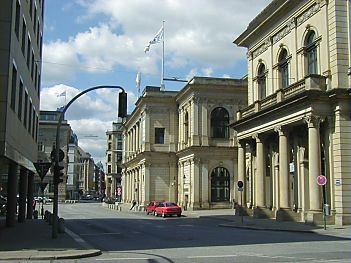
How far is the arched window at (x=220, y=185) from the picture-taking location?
2608 inches

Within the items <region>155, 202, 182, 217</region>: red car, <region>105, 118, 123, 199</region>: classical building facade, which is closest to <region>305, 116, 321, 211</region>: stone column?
<region>155, 202, 182, 217</region>: red car

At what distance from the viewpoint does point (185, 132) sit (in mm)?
71688

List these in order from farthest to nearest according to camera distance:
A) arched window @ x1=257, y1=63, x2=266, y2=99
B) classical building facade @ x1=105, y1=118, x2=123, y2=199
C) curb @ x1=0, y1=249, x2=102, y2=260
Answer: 1. classical building facade @ x1=105, y1=118, x2=123, y2=199
2. arched window @ x1=257, y1=63, x2=266, y2=99
3. curb @ x1=0, y1=249, x2=102, y2=260

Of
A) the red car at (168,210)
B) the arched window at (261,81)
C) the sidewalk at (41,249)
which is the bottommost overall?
the red car at (168,210)

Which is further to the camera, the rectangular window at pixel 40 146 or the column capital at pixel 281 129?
the rectangular window at pixel 40 146

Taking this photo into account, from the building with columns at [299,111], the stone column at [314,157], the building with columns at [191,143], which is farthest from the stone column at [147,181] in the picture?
the stone column at [314,157]

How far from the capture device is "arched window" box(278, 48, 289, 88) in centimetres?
4069

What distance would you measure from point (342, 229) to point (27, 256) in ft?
62.1

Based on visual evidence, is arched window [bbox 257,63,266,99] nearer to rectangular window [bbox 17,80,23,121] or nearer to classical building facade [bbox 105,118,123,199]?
rectangular window [bbox 17,80,23,121]

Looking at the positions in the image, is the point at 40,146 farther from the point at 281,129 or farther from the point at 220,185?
the point at 281,129

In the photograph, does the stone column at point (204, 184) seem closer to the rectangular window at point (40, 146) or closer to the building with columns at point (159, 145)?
the building with columns at point (159, 145)

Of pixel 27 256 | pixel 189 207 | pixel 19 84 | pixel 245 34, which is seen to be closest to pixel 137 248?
pixel 27 256

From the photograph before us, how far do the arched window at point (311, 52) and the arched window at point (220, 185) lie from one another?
31.4 metres

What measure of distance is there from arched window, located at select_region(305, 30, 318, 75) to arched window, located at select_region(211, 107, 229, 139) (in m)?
30.6
